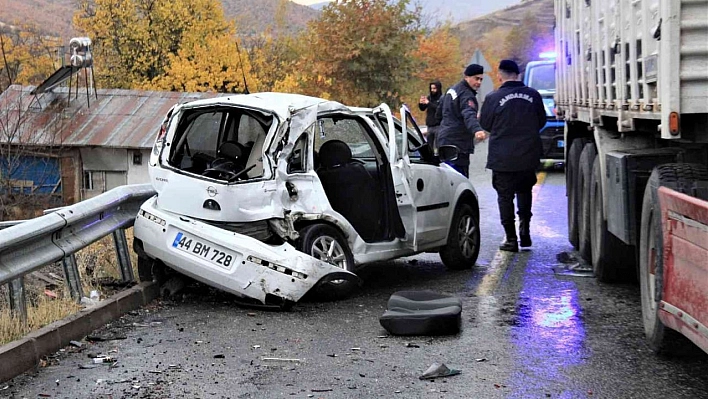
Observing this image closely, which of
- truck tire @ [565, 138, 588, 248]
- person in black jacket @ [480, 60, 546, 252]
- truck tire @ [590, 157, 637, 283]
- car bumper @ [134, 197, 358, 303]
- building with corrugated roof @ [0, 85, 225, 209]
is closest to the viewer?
car bumper @ [134, 197, 358, 303]

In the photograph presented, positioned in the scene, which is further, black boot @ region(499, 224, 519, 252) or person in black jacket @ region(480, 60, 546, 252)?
black boot @ region(499, 224, 519, 252)

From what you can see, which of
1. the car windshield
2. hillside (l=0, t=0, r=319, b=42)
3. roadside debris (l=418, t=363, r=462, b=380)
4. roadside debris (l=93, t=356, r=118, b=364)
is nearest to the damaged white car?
roadside debris (l=93, t=356, r=118, b=364)

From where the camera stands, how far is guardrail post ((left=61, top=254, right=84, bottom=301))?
284 inches

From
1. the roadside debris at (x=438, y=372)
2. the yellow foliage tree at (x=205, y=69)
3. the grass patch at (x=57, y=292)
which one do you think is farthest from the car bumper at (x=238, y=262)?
the yellow foliage tree at (x=205, y=69)

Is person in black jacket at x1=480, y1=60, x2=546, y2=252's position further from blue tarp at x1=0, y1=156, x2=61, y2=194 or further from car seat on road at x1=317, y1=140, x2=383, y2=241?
blue tarp at x1=0, y1=156, x2=61, y2=194

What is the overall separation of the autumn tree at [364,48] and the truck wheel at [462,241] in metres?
23.6

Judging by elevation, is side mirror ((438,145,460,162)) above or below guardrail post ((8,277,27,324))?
above

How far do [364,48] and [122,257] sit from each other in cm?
2570

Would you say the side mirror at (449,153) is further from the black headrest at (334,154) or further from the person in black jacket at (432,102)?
the person in black jacket at (432,102)

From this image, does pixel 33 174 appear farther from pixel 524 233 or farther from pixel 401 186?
pixel 401 186

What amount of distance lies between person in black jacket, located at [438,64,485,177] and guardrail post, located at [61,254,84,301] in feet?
18.5

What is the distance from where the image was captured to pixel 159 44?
5053cm

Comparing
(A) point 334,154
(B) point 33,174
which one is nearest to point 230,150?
(A) point 334,154

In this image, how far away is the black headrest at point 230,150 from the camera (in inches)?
317
